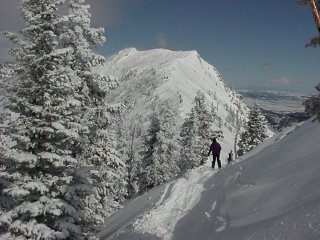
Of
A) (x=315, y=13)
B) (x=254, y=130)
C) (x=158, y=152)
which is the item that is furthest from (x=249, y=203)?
(x=254, y=130)

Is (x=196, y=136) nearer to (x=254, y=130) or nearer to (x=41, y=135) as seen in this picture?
(x=254, y=130)

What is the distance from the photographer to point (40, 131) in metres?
14.1

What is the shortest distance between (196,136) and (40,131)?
33.0 meters

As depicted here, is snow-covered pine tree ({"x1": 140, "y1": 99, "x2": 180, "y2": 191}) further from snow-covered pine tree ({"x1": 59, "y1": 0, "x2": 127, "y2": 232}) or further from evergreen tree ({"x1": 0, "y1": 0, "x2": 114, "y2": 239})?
evergreen tree ({"x1": 0, "y1": 0, "x2": 114, "y2": 239})

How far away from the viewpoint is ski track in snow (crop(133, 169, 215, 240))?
57.2 feet

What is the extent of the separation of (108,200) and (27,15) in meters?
16.0

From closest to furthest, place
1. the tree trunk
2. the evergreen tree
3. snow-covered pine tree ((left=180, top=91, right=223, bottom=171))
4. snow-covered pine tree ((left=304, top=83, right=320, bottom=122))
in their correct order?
the tree trunk → snow-covered pine tree ((left=304, top=83, right=320, bottom=122)) → the evergreen tree → snow-covered pine tree ((left=180, top=91, right=223, bottom=171))

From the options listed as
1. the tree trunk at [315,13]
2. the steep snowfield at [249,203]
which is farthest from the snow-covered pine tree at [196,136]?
the tree trunk at [315,13]

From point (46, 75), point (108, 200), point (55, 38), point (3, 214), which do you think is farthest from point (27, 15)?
point (108, 200)

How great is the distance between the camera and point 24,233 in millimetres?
13555

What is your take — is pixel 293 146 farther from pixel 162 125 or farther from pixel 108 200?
pixel 162 125

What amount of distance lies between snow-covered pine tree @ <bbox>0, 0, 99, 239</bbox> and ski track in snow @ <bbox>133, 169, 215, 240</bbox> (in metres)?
3.83

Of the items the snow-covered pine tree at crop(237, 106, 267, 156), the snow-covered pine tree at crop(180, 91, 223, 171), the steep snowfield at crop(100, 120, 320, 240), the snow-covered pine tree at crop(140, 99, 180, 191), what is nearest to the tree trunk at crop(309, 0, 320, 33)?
the steep snowfield at crop(100, 120, 320, 240)

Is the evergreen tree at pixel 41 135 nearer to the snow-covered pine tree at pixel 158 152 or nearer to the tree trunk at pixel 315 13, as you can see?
the tree trunk at pixel 315 13
